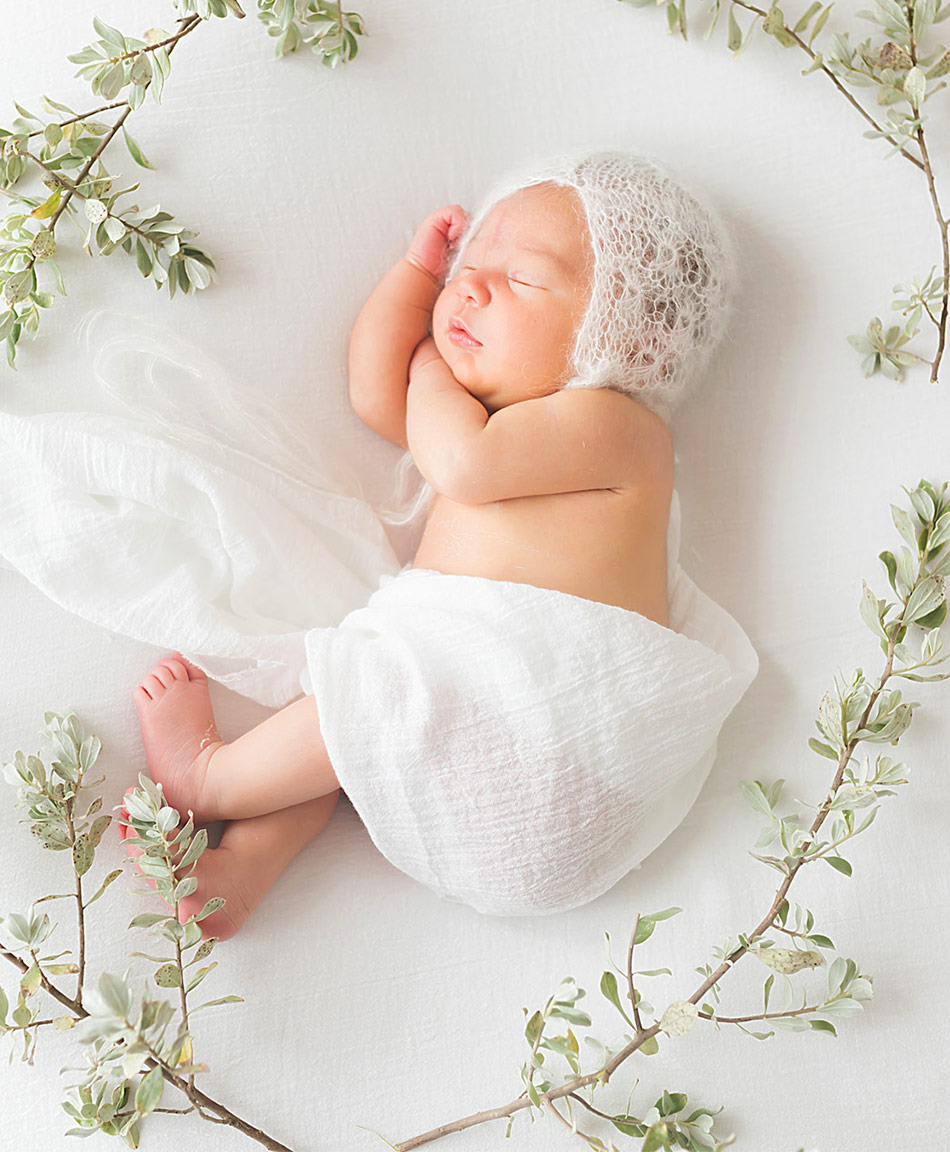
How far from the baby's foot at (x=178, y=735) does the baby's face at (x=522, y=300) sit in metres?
0.50

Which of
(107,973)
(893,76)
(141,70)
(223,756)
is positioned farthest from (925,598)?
(141,70)

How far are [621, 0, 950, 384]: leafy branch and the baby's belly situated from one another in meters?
0.39

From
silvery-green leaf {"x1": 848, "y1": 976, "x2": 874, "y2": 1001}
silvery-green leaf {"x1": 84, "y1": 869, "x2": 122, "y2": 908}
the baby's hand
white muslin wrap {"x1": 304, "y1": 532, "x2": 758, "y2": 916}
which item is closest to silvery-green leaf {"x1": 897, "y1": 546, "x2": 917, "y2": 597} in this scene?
white muslin wrap {"x1": 304, "y1": 532, "x2": 758, "y2": 916}

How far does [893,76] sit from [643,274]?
0.43 metres

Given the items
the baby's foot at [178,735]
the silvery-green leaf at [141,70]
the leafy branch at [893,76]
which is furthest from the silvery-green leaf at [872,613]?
the silvery-green leaf at [141,70]

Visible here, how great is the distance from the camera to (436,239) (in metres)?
1.37

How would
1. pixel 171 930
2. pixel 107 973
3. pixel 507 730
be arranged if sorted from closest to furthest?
pixel 107 973 → pixel 171 930 → pixel 507 730

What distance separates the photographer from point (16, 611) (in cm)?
127

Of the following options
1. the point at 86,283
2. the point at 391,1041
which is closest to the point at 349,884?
the point at 391,1041

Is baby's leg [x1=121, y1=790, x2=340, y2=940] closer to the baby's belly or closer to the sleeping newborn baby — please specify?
the sleeping newborn baby

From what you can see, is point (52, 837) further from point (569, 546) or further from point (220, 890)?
point (569, 546)

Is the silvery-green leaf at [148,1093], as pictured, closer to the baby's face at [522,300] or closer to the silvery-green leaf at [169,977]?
the silvery-green leaf at [169,977]

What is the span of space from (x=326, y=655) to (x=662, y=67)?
90cm

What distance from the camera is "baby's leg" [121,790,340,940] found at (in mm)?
1187
